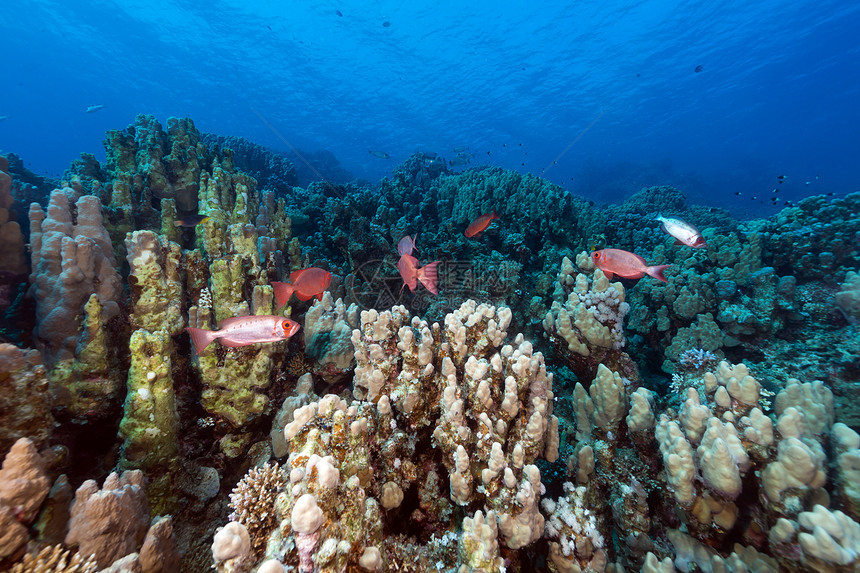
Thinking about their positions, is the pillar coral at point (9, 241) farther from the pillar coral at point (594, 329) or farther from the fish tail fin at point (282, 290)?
the pillar coral at point (594, 329)

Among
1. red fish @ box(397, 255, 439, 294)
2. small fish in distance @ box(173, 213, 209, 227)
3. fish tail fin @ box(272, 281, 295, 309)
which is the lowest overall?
fish tail fin @ box(272, 281, 295, 309)

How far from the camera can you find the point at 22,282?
3.50 m

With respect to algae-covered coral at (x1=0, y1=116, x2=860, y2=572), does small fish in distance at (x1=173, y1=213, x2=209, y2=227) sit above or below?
above

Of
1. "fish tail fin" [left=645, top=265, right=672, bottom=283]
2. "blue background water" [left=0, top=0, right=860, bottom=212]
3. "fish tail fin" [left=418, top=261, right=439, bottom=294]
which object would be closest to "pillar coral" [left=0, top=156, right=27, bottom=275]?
"fish tail fin" [left=418, top=261, right=439, bottom=294]

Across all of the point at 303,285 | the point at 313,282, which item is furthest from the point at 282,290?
the point at 313,282

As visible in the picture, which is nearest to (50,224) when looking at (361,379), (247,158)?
(361,379)

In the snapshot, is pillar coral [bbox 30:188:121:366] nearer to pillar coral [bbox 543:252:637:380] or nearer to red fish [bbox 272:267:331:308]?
red fish [bbox 272:267:331:308]

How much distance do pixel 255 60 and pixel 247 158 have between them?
114 ft

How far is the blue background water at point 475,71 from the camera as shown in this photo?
3266 centimetres

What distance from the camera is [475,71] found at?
39.4 m

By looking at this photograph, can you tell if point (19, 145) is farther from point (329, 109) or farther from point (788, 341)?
point (788, 341)

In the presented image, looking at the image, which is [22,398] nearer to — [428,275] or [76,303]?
[76,303]

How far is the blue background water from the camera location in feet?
107

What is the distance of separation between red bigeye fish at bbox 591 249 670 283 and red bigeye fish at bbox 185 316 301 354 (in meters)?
2.91
